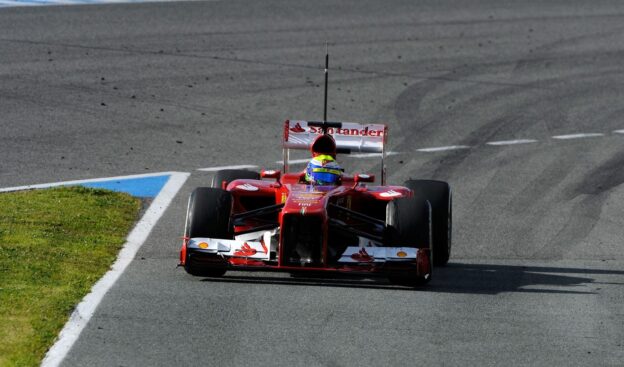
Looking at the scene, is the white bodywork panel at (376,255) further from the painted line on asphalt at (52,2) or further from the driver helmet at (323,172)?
the painted line on asphalt at (52,2)

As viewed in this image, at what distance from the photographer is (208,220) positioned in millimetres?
13680

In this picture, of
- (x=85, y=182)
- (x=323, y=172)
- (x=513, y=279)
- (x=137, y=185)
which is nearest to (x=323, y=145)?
(x=323, y=172)

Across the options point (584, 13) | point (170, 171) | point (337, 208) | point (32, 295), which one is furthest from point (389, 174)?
point (584, 13)

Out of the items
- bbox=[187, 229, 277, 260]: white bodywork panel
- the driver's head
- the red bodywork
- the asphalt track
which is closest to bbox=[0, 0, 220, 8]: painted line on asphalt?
the asphalt track

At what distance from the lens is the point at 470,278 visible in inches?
561

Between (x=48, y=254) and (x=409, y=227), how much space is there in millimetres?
3659

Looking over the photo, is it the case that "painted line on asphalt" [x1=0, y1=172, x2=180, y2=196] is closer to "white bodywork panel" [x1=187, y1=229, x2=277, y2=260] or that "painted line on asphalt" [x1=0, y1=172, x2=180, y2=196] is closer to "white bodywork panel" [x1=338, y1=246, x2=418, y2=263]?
"white bodywork panel" [x1=187, y1=229, x2=277, y2=260]

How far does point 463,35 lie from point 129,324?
19.4 metres

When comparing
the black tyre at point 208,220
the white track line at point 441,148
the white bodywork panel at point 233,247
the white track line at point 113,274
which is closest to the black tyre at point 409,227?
the white bodywork panel at point 233,247

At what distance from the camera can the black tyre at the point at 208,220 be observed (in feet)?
44.3

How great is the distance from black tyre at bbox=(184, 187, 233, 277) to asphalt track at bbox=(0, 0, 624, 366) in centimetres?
19

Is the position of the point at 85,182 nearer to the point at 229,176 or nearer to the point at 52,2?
the point at 229,176

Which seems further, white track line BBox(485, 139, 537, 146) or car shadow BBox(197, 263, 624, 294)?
white track line BBox(485, 139, 537, 146)

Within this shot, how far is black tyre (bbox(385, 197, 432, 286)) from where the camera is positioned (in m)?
13.6
